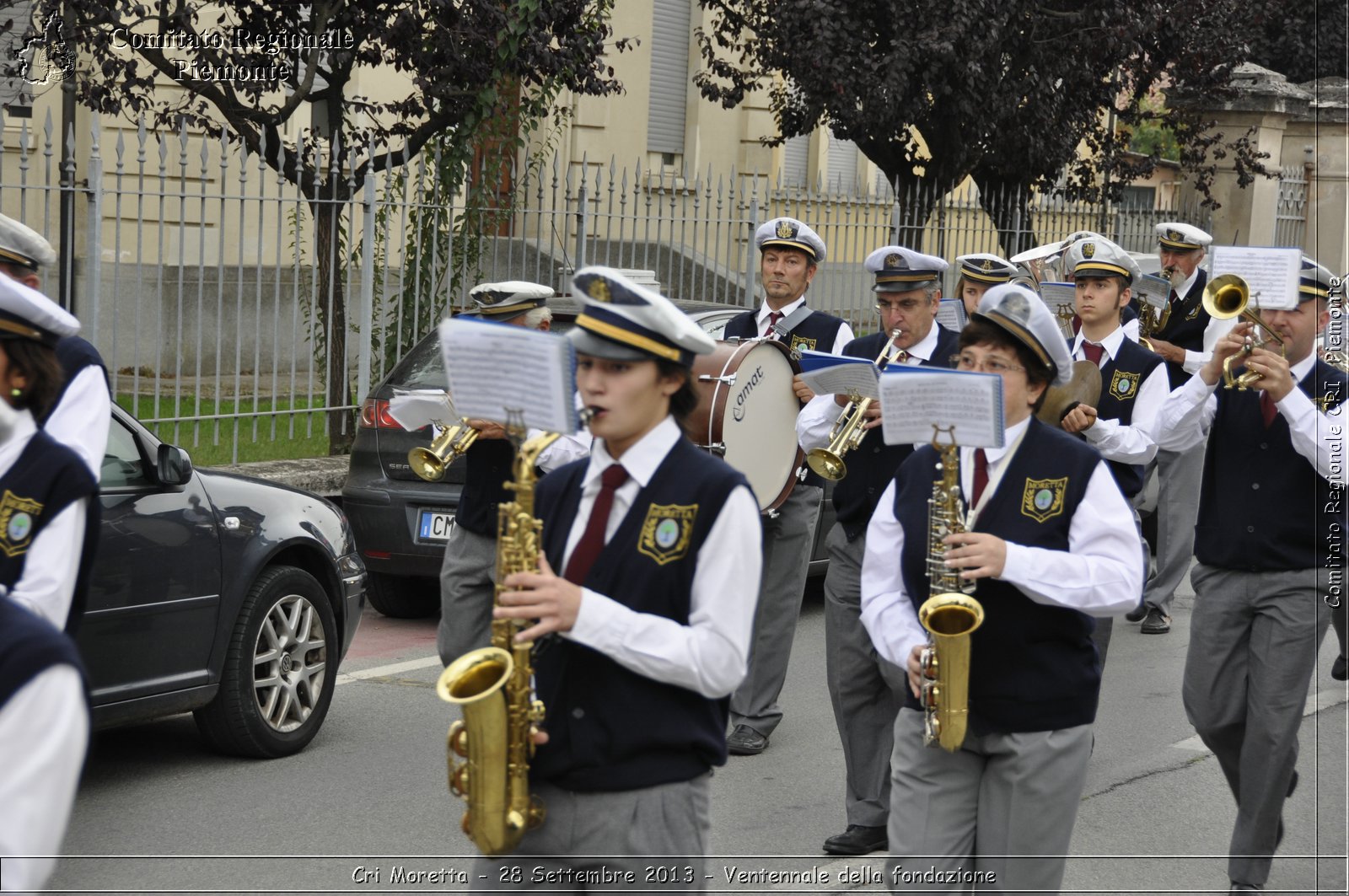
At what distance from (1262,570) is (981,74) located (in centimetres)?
1031

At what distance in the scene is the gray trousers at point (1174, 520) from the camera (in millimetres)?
10227

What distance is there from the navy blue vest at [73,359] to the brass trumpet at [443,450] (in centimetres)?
137

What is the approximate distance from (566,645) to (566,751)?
0.65ft

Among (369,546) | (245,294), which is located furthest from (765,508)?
(245,294)

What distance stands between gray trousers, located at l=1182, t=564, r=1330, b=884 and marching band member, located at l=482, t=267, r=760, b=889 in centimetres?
283

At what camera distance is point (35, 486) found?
12.7 ft

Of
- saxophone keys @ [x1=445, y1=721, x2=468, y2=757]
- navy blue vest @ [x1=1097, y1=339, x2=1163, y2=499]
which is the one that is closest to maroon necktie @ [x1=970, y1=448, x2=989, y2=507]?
saxophone keys @ [x1=445, y1=721, x2=468, y2=757]

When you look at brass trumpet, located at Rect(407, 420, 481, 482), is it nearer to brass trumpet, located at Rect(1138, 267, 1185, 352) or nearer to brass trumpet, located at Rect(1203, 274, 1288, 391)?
brass trumpet, located at Rect(1203, 274, 1288, 391)

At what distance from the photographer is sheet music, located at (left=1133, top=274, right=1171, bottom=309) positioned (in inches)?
412

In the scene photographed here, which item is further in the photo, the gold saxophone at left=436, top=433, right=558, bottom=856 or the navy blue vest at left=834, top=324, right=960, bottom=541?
the navy blue vest at left=834, top=324, right=960, bottom=541

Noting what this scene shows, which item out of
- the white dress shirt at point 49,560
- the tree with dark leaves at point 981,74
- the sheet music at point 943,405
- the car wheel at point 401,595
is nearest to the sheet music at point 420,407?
the white dress shirt at point 49,560

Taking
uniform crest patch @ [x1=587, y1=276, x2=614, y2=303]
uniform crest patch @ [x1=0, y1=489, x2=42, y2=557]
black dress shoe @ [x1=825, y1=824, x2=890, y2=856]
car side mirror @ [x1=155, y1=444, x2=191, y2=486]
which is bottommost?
black dress shoe @ [x1=825, y1=824, x2=890, y2=856]

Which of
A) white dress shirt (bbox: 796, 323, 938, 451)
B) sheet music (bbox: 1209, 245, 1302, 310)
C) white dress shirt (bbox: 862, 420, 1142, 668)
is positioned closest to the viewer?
white dress shirt (bbox: 862, 420, 1142, 668)

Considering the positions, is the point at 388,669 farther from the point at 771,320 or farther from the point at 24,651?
the point at 24,651
